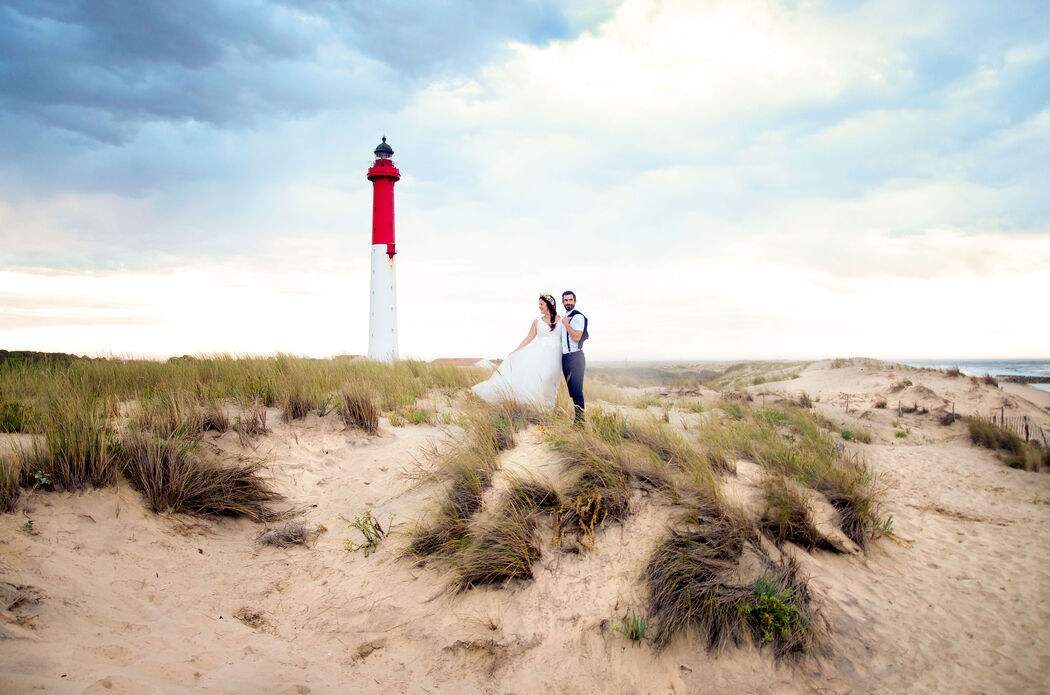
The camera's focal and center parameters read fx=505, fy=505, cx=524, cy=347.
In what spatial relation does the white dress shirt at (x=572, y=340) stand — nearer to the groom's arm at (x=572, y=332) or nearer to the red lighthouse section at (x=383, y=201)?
the groom's arm at (x=572, y=332)

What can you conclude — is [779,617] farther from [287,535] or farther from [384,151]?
[384,151]

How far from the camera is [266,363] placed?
1027cm

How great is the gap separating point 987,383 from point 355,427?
789 inches

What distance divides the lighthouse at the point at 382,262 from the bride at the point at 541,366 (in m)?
10.7

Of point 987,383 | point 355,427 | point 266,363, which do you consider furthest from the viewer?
point 987,383

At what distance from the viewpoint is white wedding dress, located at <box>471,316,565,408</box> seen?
8.37 metres

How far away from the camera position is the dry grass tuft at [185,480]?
4.79m

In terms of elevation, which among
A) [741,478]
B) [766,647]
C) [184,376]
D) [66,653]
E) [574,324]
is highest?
[574,324]

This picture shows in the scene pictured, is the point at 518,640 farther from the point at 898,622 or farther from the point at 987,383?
the point at 987,383

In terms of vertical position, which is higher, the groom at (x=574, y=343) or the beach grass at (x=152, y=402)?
the groom at (x=574, y=343)

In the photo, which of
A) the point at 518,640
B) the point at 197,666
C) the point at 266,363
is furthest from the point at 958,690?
the point at 266,363

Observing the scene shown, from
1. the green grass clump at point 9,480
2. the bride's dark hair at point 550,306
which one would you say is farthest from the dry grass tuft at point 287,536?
the bride's dark hair at point 550,306

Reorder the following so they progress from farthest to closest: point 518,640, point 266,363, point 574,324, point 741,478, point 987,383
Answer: point 987,383 < point 266,363 < point 574,324 < point 741,478 < point 518,640

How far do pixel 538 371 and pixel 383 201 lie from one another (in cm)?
1273
